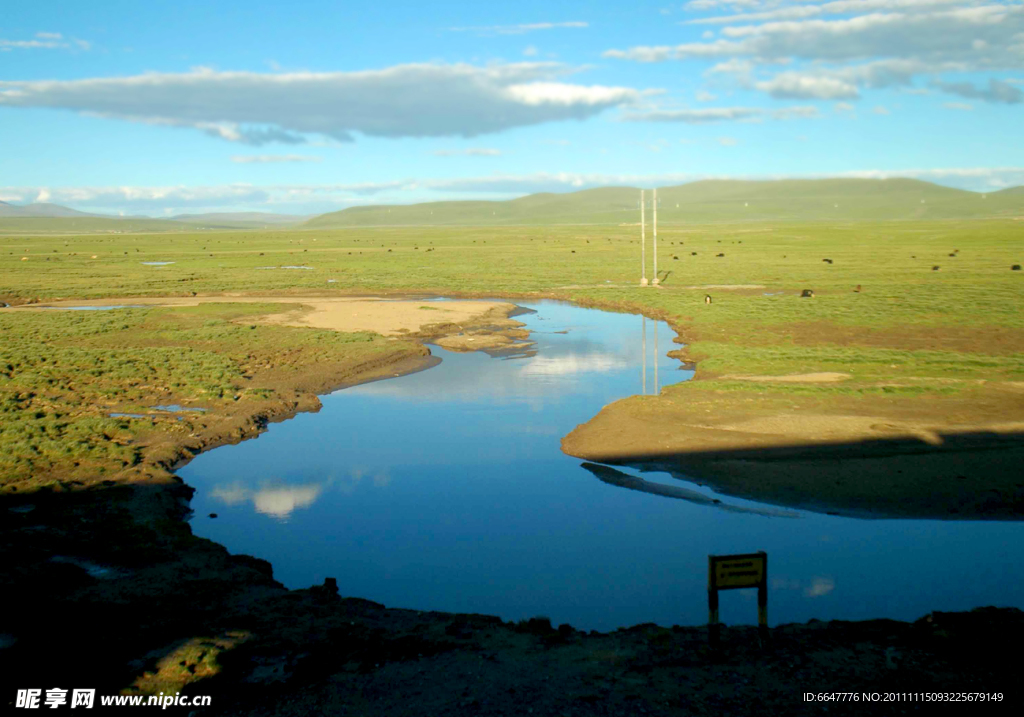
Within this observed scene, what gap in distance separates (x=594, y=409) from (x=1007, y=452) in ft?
26.3

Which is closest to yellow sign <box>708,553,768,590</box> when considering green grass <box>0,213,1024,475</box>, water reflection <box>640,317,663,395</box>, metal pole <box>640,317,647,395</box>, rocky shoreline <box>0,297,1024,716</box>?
rocky shoreline <box>0,297,1024,716</box>

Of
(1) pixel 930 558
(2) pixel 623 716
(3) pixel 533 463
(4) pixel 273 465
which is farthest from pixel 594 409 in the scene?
(2) pixel 623 716

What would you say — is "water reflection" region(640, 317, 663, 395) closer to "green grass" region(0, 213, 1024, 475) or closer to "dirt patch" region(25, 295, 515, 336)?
"green grass" region(0, 213, 1024, 475)

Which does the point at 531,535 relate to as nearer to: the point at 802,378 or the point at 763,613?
the point at 763,613

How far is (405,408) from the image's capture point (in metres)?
19.8

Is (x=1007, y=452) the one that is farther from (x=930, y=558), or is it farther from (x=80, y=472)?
(x=80, y=472)

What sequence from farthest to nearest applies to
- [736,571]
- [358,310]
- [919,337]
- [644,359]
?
1. [358,310]
2. [919,337]
3. [644,359]
4. [736,571]

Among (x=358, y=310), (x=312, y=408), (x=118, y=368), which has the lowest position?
(x=312, y=408)

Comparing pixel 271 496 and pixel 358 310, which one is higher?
pixel 358 310

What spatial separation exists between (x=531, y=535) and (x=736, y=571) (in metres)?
4.75

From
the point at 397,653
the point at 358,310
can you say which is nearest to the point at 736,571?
the point at 397,653

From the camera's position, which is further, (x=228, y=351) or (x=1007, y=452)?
(x=228, y=351)

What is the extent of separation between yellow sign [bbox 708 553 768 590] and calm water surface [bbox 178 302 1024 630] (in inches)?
68.4

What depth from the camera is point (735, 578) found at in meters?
7.54
